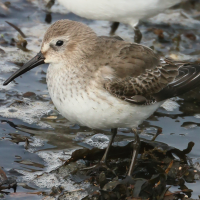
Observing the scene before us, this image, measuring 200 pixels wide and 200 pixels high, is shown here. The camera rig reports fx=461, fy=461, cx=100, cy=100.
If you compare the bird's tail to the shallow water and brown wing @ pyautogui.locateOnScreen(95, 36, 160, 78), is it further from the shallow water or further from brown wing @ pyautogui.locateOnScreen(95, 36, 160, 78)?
the shallow water

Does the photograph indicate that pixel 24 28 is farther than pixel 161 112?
Yes

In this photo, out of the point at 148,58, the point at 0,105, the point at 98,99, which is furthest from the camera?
the point at 0,105

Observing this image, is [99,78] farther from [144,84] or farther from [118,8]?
[118,8]

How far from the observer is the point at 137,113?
527cm

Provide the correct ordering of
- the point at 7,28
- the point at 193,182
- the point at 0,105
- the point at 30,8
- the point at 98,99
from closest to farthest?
the point at 98,99, the point at 193,182, the point at 0,105, the point at 7,28, the point at 30,8

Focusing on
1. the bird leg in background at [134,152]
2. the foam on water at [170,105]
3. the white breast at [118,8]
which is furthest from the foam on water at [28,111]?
the white breast at [118,8]

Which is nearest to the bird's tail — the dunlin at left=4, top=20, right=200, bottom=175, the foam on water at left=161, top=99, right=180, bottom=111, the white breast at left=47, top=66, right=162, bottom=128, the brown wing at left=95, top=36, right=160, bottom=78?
the dunlin at left=4, top=20, right=200, bottom=175

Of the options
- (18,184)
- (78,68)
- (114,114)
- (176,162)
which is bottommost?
(18,184)

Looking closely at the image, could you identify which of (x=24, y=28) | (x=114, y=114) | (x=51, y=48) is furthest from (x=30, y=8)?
(x=114, y=114)

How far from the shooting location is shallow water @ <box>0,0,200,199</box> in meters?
5.29

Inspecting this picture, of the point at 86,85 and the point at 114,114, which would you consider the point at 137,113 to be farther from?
the point at 86,85

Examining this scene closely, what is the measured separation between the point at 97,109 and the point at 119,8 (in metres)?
3.64

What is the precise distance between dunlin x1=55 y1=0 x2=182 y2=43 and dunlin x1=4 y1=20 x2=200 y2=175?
2596mm

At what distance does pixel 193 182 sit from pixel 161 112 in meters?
1.75
